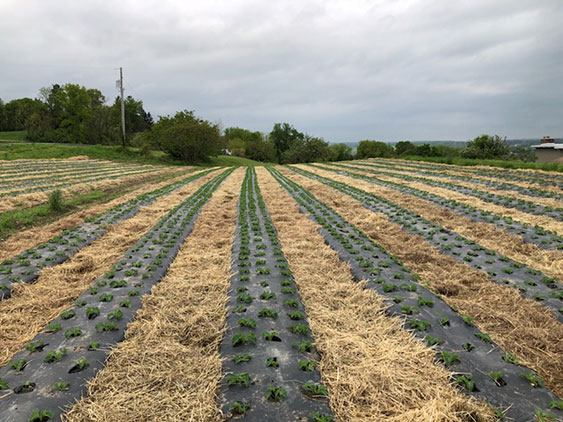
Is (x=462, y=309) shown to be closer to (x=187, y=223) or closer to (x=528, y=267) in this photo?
(x=528, y=267)

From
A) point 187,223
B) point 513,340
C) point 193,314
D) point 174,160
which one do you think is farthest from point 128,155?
point 513,340

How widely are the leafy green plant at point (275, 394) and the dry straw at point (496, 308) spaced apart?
2.61 meters

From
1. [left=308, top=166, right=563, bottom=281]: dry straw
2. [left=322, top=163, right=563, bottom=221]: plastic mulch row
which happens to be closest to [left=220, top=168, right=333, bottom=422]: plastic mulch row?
[left=308, top=166, right=563, bottom=281]: dry straw

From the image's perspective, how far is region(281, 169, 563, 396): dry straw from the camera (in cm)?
344

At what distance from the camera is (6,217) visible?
9.41 m

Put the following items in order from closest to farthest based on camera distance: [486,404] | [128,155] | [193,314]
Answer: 1. [486,404]
2. [193,314]
3. [128,155]

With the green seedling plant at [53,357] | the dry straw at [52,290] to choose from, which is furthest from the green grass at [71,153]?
the green seedling plant at [53,357]

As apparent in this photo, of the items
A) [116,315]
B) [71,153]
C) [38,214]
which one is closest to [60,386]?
[116,315]

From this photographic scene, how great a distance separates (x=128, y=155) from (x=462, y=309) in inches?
1650

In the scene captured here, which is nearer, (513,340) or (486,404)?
(486,404)

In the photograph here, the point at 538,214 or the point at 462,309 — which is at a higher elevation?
the point at 538,214

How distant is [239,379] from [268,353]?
0.51m

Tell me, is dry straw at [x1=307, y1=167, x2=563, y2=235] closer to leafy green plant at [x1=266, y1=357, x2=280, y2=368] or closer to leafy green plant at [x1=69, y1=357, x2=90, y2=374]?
leafy green plant at [x1=266, y1=357, x2=280, y2=368]

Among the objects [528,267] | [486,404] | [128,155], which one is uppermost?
[128,155]
